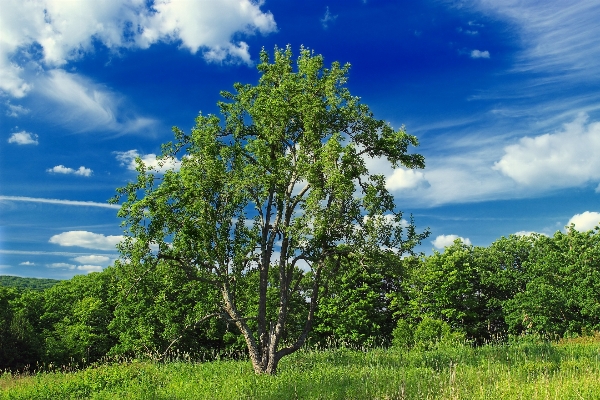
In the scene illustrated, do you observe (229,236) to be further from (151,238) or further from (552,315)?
(552,315)

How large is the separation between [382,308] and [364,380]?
3401 cm

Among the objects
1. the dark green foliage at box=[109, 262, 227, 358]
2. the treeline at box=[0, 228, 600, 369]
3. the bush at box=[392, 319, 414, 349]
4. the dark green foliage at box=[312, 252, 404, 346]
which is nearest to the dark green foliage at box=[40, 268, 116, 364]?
the treeline at box=[0, 228, 600, 369]

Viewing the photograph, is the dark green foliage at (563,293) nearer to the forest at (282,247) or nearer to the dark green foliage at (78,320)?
the forest at (282,247)

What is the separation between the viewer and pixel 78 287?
50281 millimetres

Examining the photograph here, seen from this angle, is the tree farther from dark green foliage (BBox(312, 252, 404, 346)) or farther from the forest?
dark green foliage (BBox(312, 252, 404, 346))

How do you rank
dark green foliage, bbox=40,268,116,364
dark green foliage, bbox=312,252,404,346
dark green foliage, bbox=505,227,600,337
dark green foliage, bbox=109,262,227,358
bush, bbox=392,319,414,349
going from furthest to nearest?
dark green foliage, bbox=312,252,404,346 < dark green foliage, bbox=40,268,116,364 < dark green foliage, bbox=505,227,600,337 < bush, bbox=392,319,414,349 < dark green foliage, bbox=109,262,227,358

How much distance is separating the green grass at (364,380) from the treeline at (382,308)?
16.3 metres

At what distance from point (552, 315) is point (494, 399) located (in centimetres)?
3619

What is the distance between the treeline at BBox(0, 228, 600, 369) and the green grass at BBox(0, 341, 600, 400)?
1632 centimetres

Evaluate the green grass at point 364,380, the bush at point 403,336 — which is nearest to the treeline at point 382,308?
the bush at point 403,336

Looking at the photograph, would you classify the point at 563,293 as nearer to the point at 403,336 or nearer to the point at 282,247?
the point at 403,336

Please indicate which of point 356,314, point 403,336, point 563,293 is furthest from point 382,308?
point 563,293

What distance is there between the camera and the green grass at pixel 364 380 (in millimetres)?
13734

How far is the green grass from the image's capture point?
45.1 ft
